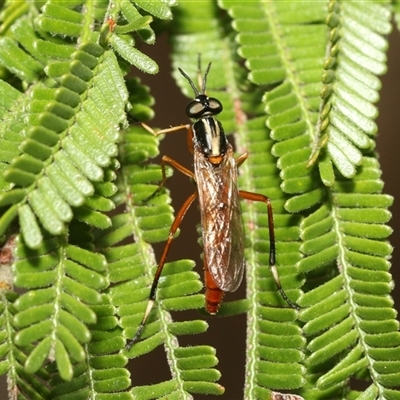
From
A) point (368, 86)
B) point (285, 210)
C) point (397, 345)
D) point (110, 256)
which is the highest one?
point (368, 86)

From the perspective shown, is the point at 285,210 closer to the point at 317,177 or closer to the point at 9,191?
the point at 317,177

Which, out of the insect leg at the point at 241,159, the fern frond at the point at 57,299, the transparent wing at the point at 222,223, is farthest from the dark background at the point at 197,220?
the fern frond at the point at 57,299

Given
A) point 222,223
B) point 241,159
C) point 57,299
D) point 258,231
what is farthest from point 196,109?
point 57,299

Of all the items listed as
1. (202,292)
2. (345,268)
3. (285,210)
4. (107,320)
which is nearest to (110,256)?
(107,320)

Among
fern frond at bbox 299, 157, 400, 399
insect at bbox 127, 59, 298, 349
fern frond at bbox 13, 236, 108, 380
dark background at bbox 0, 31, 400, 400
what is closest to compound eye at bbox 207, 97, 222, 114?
insect at bbox 127, 59, 298, 349

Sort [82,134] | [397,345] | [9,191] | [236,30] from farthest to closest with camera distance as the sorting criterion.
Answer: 1. [236,30]
2. [397,345]
3. [82,134]
4. [9,191]

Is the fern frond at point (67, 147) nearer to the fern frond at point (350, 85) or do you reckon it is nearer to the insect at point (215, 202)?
the insect at point (215, 202)

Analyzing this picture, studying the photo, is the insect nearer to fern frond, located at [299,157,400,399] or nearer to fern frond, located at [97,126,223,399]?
fern frond, located at [97,126,223,399]

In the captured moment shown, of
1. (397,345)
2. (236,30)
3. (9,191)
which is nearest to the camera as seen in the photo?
(9,191)
